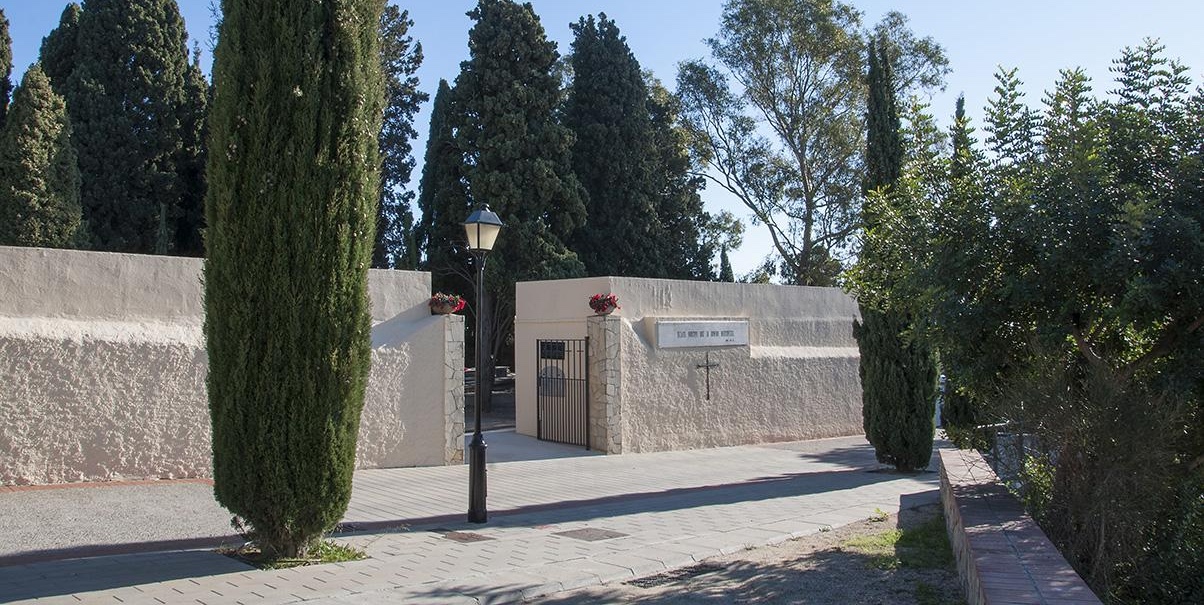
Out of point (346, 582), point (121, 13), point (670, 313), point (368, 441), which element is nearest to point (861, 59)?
point (670, 313)

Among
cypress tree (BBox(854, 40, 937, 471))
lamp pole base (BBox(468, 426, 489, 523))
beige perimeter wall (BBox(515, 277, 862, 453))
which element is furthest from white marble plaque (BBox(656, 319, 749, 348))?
lamp pole base (BBox(468, 426, 489, 523))

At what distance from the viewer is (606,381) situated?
15133mm

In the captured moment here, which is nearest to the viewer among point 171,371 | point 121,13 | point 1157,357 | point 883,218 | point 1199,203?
point 1199,203

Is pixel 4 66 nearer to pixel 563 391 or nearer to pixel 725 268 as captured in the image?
pixel 563 391

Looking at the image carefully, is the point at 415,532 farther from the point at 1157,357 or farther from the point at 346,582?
the point at 1157,357

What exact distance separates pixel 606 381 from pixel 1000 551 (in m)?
9.97

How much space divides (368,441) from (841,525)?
6281 millimetres

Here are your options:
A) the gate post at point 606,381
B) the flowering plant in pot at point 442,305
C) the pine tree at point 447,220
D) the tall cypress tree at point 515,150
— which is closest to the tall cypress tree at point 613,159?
the tall cypress tree at point 515,150

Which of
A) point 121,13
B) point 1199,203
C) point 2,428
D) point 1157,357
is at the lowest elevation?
point 2,428

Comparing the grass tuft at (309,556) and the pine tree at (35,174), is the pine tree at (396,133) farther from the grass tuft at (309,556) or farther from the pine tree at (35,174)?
the grass tuft at (309,556)

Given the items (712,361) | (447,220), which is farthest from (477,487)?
(447,220)

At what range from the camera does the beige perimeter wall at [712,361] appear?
1566cm

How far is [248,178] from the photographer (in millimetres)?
6934

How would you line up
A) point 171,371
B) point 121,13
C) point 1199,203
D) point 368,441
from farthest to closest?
point 121,13
point 368,441
point 171,371
point 1199,203
